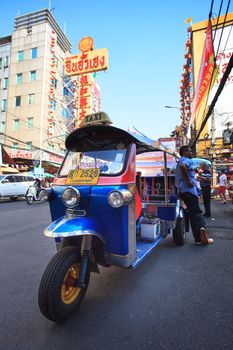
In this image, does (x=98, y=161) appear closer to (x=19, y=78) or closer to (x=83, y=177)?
(x=83, y=177)

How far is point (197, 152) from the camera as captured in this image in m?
19.5

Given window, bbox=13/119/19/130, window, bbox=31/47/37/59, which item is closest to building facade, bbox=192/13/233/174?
window, bbox=31/47/37/59

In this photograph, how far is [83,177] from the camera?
2695mm

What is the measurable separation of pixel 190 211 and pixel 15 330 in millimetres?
3583

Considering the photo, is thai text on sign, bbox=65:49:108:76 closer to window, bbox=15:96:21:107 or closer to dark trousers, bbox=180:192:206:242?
window, bbox=15:96:21:107

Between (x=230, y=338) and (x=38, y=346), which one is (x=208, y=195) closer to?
(x=230, y=338)

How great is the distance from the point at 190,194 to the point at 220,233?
1.90 meters

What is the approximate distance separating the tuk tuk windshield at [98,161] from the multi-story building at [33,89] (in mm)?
24586

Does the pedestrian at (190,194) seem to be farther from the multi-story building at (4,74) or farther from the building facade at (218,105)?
the multi-story building at (4,74)

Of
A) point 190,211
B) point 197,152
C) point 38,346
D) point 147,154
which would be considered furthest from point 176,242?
point 197,152

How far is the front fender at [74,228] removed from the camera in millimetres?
2113

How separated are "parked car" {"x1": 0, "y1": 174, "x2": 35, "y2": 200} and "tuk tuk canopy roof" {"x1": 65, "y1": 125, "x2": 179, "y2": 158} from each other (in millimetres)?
14148

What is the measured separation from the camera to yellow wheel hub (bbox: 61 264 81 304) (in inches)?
84.4

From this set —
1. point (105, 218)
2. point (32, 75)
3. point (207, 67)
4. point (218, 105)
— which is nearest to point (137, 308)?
point (105, 218)
